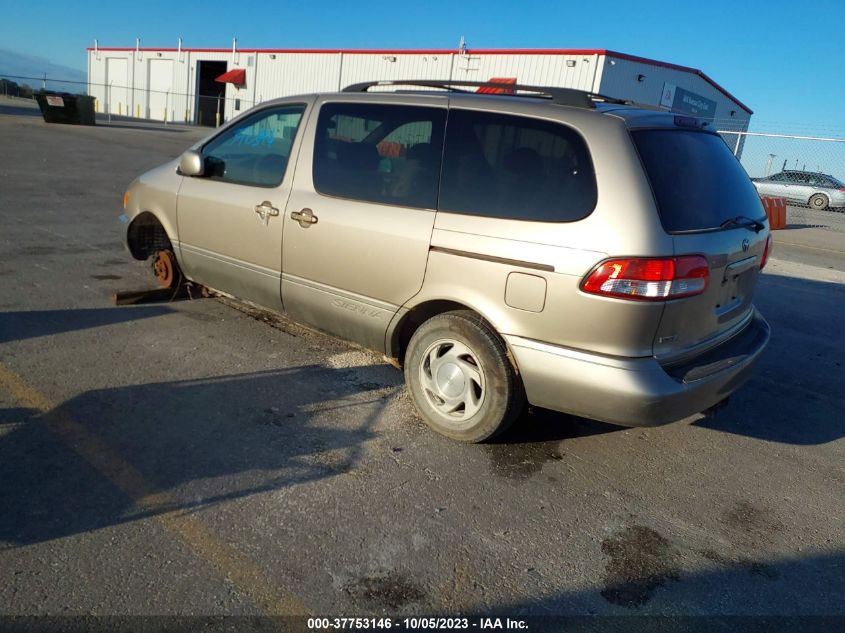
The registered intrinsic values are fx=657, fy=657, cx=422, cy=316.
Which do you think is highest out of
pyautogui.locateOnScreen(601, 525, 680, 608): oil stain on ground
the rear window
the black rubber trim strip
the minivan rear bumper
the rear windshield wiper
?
the rear window

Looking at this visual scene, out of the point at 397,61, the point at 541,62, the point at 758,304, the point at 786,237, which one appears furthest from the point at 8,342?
the point at 397,61

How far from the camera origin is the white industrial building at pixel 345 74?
81.7 feet

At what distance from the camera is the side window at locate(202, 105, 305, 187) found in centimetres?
456

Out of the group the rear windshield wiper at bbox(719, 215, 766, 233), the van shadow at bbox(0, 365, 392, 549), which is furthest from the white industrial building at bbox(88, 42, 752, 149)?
the van shadow at bbox(0, 365, 392, 549)

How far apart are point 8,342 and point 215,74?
1775 inches

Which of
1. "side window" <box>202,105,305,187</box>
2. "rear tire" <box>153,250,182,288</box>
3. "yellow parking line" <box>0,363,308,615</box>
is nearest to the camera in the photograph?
"yellow parking line" <box>0,363,308,615</box>

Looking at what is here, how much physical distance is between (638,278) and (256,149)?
3.02 metres

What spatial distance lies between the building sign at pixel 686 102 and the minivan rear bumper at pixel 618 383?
2595 cm

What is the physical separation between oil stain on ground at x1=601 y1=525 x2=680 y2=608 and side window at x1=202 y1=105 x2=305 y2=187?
3.10 m

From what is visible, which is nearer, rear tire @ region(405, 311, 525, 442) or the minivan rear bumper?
the minivan rear bumper

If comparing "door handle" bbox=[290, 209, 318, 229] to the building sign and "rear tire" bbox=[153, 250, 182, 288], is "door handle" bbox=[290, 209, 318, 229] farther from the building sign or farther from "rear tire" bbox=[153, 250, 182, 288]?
the building sign

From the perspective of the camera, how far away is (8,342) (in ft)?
14.7

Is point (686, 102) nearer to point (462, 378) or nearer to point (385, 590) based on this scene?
point (462, 378)

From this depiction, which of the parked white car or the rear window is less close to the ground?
the parked white car
